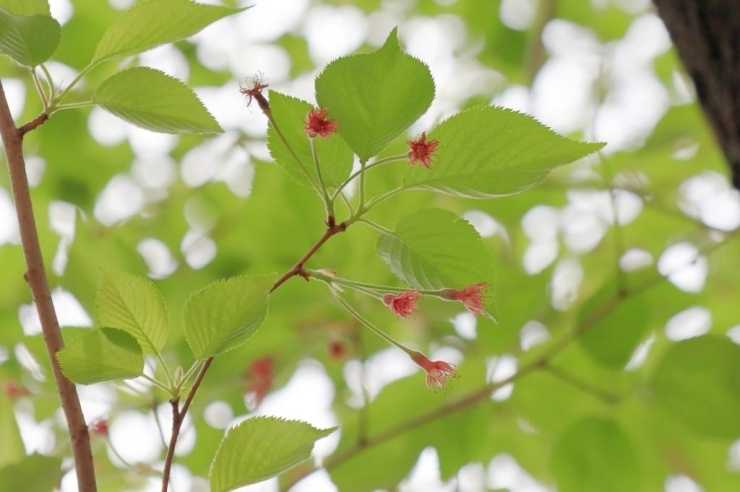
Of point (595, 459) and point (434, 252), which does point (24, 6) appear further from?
point (595, 459)

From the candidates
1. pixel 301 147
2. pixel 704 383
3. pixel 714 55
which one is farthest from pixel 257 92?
pixel 704 383

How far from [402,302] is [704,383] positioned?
0.46m

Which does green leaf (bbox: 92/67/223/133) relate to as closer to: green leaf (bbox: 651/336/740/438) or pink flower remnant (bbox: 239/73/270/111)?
pink flower remnant (bbox: 239/73/270/111)

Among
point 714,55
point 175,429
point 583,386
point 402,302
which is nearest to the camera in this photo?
point 175,429

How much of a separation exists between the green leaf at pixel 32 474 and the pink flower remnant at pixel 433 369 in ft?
0.95

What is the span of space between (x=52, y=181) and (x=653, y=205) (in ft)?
2.88

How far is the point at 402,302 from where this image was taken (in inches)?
19.7

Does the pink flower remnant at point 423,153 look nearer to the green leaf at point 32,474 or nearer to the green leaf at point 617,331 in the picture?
the green leaf at point 32,474

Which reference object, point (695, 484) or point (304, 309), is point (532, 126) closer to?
point (304, 309)

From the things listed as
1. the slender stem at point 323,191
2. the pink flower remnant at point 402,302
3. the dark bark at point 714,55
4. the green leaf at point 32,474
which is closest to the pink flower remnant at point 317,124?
the slender stem at point 323,191

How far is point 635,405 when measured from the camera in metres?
0.95

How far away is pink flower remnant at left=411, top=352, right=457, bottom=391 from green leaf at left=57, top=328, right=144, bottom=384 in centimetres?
17

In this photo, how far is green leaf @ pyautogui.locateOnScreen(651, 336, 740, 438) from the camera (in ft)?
2.64

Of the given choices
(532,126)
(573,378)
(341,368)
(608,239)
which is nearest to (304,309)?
(573,378)
